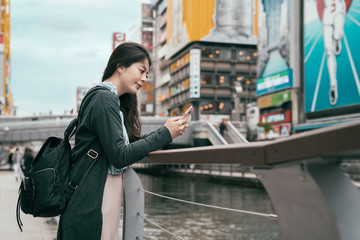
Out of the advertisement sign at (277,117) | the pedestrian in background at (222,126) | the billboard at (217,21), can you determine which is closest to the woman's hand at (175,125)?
the pedestrian in background at (222,126)

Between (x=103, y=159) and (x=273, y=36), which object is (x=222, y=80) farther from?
(x=103, y=159)

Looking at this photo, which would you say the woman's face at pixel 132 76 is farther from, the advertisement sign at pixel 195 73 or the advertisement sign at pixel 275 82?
the advertisement sign at pixel 195 73

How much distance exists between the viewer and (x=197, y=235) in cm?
1134

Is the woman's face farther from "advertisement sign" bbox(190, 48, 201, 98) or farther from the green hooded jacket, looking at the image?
"advertisement sign" bbox(190, 48, 201, 98)

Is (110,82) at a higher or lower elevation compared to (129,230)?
higher

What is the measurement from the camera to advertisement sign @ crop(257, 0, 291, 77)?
152 ft

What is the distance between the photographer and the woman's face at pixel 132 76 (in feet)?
7.57

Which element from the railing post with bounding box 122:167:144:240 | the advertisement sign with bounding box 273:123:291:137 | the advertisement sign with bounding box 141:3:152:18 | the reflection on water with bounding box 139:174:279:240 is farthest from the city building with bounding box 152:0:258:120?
the railing post with bounding box 122:167:144:240

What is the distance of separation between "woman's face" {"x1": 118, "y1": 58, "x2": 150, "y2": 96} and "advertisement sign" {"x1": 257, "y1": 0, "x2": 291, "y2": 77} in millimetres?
44714

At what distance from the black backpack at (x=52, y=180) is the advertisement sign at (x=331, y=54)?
3569 centimetres

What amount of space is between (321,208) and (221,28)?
6504cm

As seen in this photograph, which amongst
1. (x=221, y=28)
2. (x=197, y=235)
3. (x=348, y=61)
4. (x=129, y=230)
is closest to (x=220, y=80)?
(x=221, y=28)

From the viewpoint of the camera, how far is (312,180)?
1.21 m

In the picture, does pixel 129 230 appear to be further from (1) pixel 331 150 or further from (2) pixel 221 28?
(2) pixel 221 28
